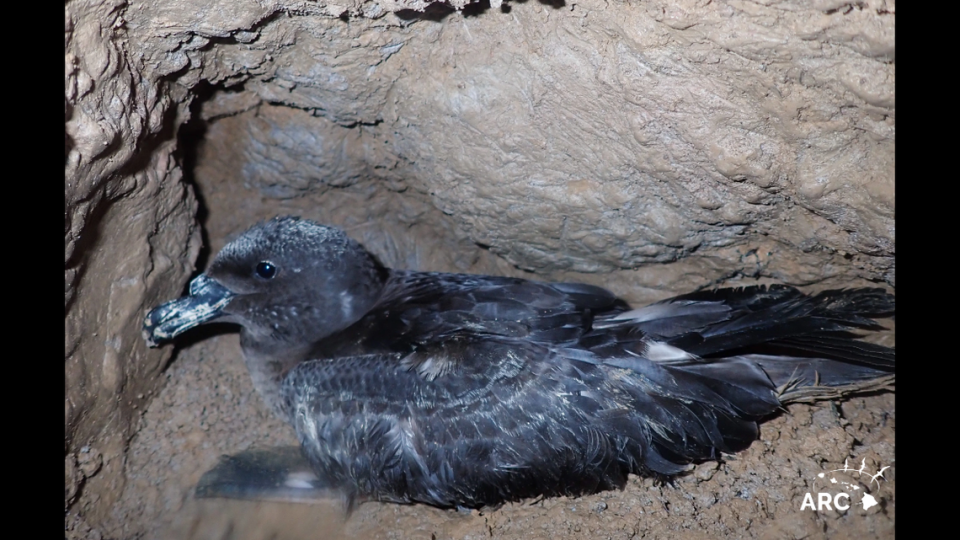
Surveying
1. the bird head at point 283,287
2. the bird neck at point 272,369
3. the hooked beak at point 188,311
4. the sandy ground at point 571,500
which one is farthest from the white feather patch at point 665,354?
the hooked beak at point 188,311

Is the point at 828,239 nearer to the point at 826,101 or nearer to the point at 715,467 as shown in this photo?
the point at 826,101

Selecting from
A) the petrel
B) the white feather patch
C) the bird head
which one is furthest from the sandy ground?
the bird head

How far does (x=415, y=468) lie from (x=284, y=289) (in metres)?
1.12

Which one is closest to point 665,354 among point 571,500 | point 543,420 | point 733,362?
point 733,362

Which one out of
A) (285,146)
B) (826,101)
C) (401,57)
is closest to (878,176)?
(826,101)

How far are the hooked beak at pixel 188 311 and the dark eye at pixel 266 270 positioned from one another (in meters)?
0.20

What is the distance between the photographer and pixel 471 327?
2670 millimetres

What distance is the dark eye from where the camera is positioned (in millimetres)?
3025

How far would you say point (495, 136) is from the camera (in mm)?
2871

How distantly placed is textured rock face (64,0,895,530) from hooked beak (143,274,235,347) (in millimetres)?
99

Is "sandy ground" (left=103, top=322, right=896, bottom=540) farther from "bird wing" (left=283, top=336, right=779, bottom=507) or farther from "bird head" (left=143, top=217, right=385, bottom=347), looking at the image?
"bird head" (left=143, top=217, right=385, bottom=347)

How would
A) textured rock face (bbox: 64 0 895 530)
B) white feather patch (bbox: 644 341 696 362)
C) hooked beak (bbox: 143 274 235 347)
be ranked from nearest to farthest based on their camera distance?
textured rock face (bbox: 64 0 895 530) → white feather patch (bbox: 644 341 696 362) → hooked beak (bbox: 143 274 235 347)

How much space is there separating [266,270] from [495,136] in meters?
1.28

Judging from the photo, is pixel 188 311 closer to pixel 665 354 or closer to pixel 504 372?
pixel 504 372
